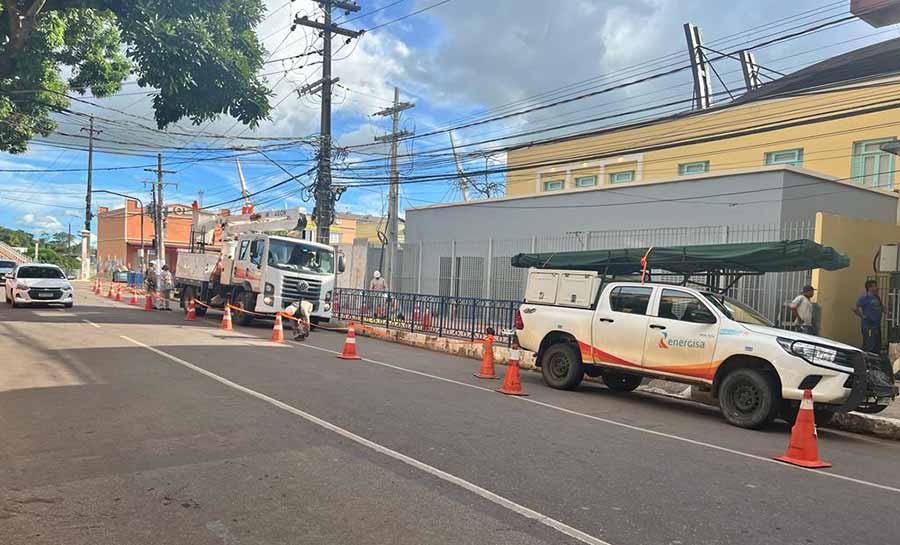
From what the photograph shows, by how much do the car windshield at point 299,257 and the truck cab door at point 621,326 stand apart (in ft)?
37.2

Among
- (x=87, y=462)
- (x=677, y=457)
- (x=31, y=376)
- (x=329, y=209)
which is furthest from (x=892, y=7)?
(x=329, y=209)

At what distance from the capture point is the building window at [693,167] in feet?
86.0

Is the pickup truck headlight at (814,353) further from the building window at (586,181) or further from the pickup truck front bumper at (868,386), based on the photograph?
the building window at (586,181)

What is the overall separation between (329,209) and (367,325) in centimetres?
538

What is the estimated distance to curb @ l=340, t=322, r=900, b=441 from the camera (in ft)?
28.6

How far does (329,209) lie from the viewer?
23.6 m

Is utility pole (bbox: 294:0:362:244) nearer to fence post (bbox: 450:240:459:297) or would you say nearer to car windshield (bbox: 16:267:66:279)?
fence post (bbox: 450:240:459:297)

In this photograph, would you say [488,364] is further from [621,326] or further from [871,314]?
[871,314]

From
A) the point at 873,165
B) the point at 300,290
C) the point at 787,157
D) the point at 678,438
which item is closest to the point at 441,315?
→ the point at 300,290

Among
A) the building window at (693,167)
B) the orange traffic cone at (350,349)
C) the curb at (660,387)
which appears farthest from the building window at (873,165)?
the orange traffic cone at (350,349)

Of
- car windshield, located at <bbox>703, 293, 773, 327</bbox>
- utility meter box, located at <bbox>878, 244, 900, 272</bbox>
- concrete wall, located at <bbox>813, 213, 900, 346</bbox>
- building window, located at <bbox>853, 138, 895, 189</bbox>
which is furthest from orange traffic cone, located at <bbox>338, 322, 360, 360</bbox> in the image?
building window, located at <bbox>853, 138, 895, 189</bbox>

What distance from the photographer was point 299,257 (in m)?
19.5

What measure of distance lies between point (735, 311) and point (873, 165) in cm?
1661

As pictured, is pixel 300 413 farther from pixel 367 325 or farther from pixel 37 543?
pixel 367 325
